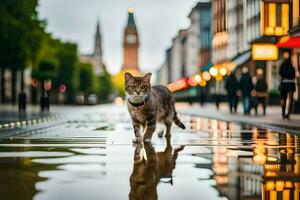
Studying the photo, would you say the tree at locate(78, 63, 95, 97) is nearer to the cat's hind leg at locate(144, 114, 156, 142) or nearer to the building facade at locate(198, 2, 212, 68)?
the building facade at locate(198, 2, 212, 68)

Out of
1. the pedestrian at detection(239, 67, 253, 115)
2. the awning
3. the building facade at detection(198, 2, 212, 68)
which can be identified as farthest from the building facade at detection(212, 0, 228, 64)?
the awning

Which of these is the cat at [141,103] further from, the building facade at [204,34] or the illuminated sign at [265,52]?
the building facade at [204,34]

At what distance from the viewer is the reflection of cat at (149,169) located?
6375 mm

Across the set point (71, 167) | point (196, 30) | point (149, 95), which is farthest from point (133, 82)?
point (196, 30)

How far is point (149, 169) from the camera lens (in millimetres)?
8367

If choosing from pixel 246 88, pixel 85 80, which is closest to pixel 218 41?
pixel 85 80

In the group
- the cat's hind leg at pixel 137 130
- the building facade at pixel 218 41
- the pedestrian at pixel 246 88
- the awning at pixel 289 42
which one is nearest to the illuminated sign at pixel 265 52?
the pedestrian at pixel 246 88

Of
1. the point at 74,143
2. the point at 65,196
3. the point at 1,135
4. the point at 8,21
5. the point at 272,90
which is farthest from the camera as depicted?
the point at 272,90

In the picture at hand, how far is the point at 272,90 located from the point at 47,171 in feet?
176

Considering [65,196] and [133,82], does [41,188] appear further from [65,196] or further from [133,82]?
[133,82]

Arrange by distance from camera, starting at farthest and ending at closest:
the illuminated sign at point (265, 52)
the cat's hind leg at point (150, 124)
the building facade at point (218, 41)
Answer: the building facade at point (218, 41), the illuminated sign at point (265, 52), the cat's hind leg at point (150, 124)

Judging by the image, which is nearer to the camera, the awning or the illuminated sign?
the awning

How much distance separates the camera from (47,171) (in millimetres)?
8109

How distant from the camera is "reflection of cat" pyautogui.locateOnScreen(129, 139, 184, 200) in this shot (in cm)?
638
